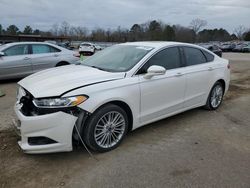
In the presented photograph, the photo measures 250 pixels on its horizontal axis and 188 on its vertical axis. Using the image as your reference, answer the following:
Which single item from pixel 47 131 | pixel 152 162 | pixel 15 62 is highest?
pixel 15 62

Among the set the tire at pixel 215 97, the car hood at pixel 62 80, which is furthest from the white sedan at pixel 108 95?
the tire at pixel 215 97

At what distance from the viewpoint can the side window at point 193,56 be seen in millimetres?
4910

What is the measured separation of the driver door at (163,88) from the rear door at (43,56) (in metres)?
5.72

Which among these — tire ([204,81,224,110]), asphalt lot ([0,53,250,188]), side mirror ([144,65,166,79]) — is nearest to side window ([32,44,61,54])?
asphalt lot ([0,53,250,188])

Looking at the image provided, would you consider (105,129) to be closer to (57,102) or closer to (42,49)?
(57,102)

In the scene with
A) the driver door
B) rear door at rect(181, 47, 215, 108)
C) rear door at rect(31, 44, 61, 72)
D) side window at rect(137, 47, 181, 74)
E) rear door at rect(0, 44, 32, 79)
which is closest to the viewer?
the driver door

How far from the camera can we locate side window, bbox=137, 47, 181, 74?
4.11m

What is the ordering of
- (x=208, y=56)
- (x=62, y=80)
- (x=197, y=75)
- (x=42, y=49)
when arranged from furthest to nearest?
(x=42, y=49)
(x=208, y=56)
(x=197, y=75)
(x=62, y=80)

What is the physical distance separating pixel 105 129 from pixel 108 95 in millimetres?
501

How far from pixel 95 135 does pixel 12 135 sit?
5.10 feet

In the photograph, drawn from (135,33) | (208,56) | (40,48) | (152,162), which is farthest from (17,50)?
(135,33)

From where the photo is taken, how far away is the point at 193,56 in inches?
200

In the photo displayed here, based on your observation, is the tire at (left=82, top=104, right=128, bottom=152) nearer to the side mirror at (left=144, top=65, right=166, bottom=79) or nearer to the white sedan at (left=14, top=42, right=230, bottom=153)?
the white sedan at (left=14, top=42, right=230, bottom=153)

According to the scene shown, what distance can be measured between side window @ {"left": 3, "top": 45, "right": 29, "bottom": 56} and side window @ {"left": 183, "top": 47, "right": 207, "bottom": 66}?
599 centimetres
